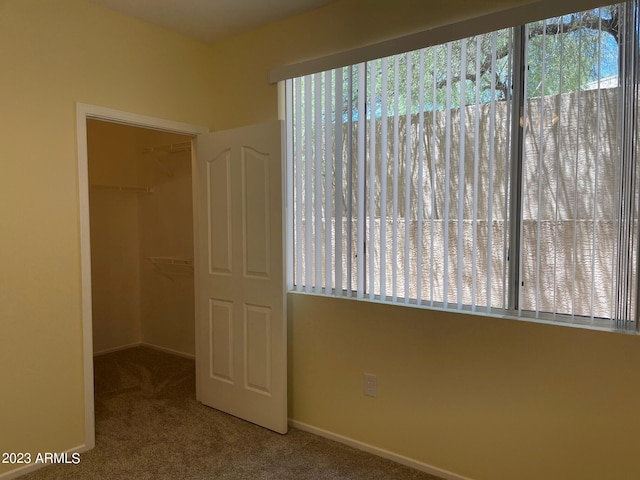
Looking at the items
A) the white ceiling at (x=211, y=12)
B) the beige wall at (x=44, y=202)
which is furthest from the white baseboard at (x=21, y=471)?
the white ceiling at (x=211, y=12)

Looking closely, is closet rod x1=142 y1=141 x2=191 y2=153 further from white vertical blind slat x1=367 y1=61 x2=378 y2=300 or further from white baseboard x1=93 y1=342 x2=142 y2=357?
white vertical blind slat x1=367 y1=61 x2=378 y2=300

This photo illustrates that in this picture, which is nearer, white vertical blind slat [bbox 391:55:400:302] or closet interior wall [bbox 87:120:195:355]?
white vertical blind slat [bbox 391:55:400:302]

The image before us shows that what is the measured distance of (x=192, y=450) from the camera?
257 centimetres

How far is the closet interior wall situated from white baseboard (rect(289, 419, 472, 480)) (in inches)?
75.5

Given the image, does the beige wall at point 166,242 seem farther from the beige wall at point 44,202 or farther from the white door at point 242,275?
the beige wall at point 44,202

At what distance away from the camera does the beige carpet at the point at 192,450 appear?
2.34 m

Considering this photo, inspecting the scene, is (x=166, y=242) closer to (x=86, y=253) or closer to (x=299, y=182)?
(x=86, y=253)

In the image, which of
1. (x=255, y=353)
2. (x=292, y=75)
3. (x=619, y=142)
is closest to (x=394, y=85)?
(x=292, y=75)

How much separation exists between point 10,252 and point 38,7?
1315mm

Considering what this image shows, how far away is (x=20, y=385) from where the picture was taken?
2342 mm

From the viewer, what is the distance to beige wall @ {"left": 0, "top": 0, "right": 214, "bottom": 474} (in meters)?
2.28

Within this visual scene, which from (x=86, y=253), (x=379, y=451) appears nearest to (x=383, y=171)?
(x=379, y=451)

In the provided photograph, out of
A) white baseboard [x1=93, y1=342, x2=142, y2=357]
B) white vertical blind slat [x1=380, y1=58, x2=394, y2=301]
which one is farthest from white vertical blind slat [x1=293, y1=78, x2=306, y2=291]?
white baseboard [x1=93, y1=342, x2=142, y2=357]

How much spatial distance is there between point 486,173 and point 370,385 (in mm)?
1334
